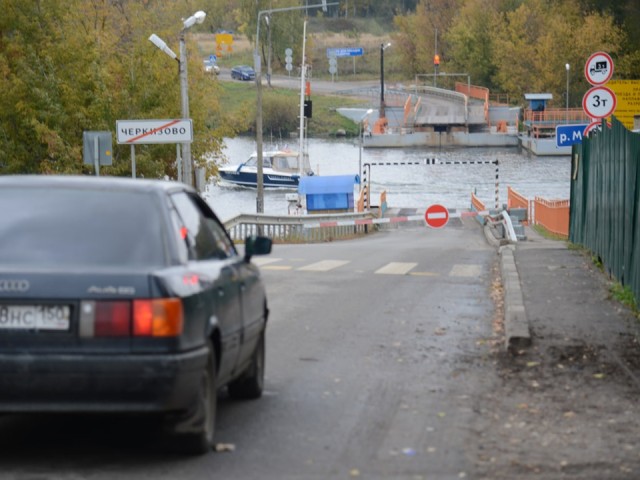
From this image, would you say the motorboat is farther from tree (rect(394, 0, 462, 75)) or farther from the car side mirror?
the car side mirror

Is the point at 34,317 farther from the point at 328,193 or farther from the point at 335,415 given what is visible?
the point at 328,193

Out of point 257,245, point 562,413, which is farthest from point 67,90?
point 562,413

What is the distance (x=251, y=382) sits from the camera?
29.4 feet

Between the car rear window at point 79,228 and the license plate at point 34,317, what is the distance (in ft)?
0.90

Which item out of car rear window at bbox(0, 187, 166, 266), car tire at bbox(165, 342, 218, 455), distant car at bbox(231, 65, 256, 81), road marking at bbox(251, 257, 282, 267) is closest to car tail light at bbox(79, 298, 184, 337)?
car rear window at bbox(0, 187, 166, 266)

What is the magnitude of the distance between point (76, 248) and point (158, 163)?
33622mm

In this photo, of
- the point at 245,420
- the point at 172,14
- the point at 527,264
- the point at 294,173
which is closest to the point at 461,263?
the point at 527,264

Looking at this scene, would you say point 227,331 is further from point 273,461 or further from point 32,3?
point 32,3

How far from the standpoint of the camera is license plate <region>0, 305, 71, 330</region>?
6.69 m

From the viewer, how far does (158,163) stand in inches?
1586

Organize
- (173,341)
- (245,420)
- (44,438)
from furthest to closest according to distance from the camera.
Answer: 1. (245,420)
2. (44,438)
3. (173,341)

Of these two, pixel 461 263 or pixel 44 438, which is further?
pixel 461 263

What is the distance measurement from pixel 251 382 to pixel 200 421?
187cm

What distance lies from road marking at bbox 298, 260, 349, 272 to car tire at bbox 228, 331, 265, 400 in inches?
433
